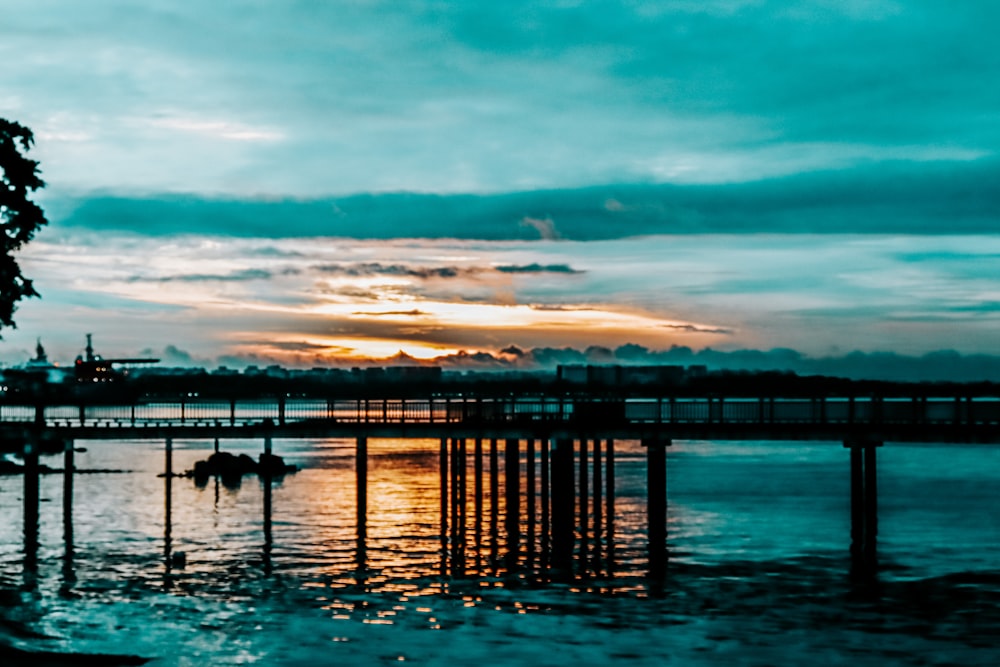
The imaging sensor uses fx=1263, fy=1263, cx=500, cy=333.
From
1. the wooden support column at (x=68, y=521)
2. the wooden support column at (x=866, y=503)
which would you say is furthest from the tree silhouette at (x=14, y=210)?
the wooden support column at (x=866, y=503)

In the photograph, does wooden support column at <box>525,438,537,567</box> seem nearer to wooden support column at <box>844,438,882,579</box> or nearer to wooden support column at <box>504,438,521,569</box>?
wooden support column at <box>504,438,521,569</box>

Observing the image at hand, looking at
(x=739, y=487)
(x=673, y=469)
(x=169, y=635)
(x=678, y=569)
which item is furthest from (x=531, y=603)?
(x=673, y=469)

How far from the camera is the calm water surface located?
3130 centimetres

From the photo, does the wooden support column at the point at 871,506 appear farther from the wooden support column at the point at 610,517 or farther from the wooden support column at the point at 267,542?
the wooden support column at the point at 267,542

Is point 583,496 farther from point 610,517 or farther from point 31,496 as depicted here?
point 31,496

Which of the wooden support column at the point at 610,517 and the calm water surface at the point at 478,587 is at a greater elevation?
the wooden support column at the point at 610,517

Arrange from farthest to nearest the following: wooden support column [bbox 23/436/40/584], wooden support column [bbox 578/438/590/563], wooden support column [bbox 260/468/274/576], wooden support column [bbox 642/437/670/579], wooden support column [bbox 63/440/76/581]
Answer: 1. wooden support column [bbox 578/438/590/563]
2. wooden support column [bbox 23/436/40/584]
3. wooden support column [bbox 642/437/670/579]
4. wooden support column [bbox 260/468/274/576]
5. wooden support column [bbox 63/440/76/581]

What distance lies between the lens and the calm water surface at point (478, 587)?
3130 centimetres

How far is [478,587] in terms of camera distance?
39688mm

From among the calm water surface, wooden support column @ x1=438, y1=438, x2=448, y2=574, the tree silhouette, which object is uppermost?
the tree silhouette

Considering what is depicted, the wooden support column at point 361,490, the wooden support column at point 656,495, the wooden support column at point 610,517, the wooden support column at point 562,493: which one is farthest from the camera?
the wooden support column at point 361,490

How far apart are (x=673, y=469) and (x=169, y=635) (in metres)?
74.6

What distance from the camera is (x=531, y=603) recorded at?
121ft

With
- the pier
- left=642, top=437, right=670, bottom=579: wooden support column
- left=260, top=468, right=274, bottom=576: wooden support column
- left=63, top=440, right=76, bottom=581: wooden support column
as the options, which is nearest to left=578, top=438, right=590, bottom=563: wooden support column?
the pier
